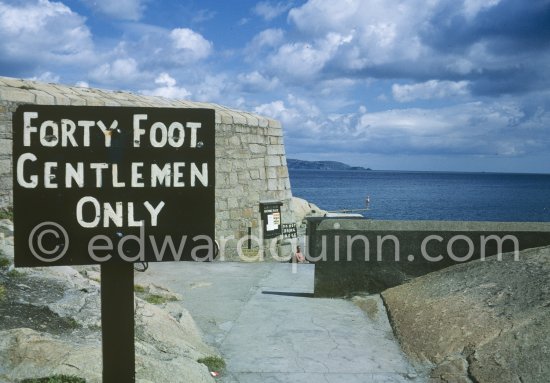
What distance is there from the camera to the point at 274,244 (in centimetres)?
1453

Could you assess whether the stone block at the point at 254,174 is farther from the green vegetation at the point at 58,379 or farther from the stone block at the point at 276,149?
the green vegetation at the point at 58,379

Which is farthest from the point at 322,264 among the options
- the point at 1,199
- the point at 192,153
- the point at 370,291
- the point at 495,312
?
the point at 1,199

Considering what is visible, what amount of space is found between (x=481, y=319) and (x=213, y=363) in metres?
2.47

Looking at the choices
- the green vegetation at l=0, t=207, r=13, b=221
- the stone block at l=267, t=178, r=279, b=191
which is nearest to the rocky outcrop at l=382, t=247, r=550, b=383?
the green vegetation at l=0, t=207, r=13, b=221

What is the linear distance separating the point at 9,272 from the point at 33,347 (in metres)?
1.97

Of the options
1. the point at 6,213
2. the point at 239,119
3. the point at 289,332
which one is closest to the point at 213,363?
the point at 289,332

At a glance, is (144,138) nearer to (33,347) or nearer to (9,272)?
(33,347)

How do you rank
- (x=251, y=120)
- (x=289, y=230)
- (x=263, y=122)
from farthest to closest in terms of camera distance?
(x=289, y=230), (x=263, y=122), (x=251, y=120)

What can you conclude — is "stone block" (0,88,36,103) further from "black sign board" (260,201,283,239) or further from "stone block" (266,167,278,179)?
"stone block" (266,167,278,179)

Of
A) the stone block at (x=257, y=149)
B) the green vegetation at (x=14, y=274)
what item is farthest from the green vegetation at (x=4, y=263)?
the stone block at (x=257, y=149)

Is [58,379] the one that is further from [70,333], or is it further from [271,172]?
[271,172]

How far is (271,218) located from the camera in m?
14.2

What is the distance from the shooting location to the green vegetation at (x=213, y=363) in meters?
4.34

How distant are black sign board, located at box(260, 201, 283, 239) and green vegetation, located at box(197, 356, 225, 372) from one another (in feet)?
31.2
